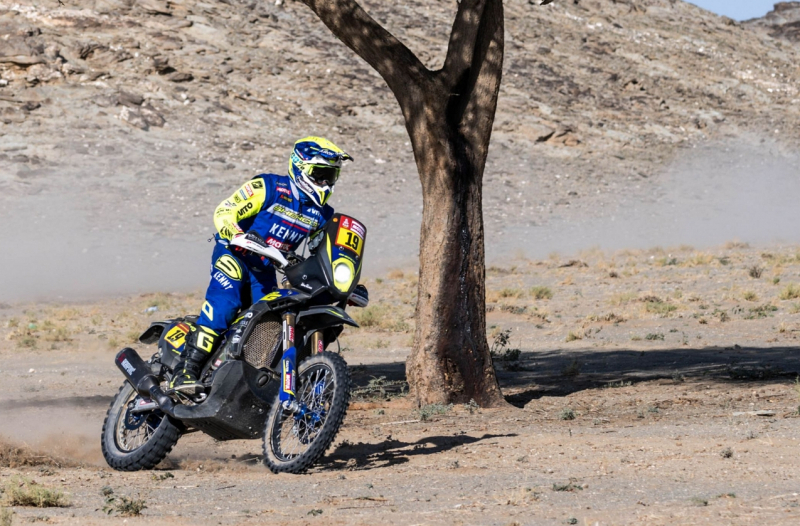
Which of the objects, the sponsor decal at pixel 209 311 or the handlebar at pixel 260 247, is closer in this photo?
the handlebar at pixel 260 247

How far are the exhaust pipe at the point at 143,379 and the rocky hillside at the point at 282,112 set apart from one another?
2437 cm

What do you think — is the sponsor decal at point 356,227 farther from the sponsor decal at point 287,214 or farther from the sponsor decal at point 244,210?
the sponsor decal at point 244,210

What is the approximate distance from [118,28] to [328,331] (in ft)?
121

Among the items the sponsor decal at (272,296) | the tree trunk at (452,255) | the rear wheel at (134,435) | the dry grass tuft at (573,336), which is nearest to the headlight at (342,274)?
the sponsor decal at (272,296)

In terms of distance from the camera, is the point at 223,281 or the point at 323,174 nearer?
A: the point at 323,174

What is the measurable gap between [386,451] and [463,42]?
4319mm

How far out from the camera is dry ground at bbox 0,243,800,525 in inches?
221

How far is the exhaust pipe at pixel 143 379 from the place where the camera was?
24.0 ft

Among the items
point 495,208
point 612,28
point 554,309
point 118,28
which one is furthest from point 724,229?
point 118,28

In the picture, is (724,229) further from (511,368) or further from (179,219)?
(511,368)

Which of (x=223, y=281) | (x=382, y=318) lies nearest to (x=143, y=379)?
(x=223, y=281)

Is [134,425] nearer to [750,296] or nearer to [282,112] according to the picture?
[750,296]

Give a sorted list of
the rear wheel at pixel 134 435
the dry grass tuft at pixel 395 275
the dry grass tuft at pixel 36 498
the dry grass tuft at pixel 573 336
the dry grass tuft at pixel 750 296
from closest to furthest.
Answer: the dry grass tuft at pixel 36 498 < the rear wheel at pixel 134 435 < the dry grass tuft at pixel 573 336 < the dry grass tuft at pixel 750 296 < the dry grass tuft at pixel 395 275

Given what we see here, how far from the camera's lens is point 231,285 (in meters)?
7.35
